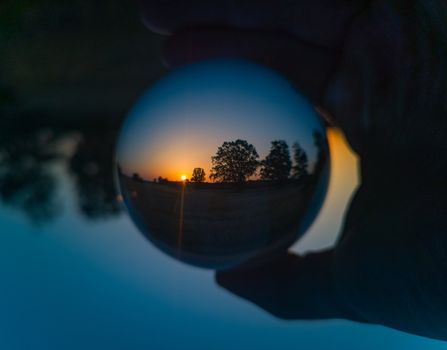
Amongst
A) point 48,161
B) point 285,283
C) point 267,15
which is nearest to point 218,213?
point 285,283

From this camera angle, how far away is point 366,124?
1255 millimetres

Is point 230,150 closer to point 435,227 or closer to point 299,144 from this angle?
point 299,144

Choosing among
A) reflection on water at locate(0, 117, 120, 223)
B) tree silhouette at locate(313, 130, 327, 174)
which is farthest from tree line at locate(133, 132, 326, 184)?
reflection on water at locate(0, 117, 120, 223)

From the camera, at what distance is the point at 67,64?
2580mm

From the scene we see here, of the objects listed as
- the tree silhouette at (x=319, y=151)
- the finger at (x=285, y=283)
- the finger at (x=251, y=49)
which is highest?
the finger at (x=251, y=49)

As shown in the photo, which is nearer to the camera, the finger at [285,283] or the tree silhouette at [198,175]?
the tree silhouette at [198,175]

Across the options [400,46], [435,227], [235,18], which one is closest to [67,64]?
[235,18]

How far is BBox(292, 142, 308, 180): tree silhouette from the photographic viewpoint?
84 cm

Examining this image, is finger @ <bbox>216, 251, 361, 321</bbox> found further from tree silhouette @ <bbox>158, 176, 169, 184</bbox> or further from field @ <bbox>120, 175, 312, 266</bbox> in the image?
tree silhouette @ <bbox>158, 176, 169, 184</bbox>

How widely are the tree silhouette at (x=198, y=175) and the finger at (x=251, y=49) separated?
64 cm

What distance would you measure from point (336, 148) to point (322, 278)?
1.62ft

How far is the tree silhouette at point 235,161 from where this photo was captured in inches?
30.9

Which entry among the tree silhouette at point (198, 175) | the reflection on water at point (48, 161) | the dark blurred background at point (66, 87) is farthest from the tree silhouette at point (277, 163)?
the dark blurred background at point (66, 87)

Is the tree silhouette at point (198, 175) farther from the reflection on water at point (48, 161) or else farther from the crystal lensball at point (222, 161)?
the reflection on water at point (48, 161)
